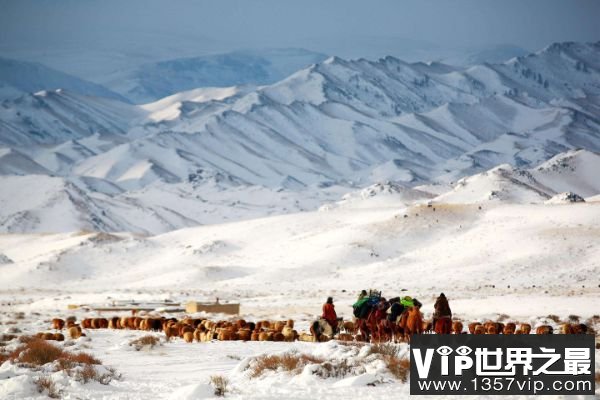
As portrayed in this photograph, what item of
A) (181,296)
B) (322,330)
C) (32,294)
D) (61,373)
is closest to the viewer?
(61,373)

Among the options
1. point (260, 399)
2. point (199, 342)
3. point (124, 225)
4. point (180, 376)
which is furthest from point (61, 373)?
→ point (124, 225)

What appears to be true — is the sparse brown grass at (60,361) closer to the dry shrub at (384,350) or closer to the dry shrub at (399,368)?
the dry shrub at (384,350)

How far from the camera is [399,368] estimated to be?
55.7 feet

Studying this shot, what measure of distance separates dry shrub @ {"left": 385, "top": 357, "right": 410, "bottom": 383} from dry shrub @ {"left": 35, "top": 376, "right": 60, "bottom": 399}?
500 centimetres

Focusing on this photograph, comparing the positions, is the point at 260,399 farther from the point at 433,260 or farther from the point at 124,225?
the point at 124,225

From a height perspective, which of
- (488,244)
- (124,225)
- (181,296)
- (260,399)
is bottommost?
(260,399)

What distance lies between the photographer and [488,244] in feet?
239

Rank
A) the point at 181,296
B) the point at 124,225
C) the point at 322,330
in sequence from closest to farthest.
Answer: the point at 322,330
the point at 181,296
the point at 124,225

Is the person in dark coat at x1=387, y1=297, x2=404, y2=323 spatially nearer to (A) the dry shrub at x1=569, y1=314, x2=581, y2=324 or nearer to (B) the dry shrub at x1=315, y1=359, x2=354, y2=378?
(B) the dry shrub at x1=315, y1=359, x2=354, y2=378

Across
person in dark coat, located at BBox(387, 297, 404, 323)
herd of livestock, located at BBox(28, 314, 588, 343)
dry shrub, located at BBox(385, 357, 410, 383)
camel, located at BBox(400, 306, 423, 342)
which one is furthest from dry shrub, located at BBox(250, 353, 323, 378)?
person in dark coat, located at BBox(387, 297, 404, 323)

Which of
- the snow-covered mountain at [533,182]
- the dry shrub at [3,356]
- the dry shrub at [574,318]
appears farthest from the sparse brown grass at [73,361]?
the snow-covered mountain at [533,182]

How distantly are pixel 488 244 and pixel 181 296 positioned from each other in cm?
2456

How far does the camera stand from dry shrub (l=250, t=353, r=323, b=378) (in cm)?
1773

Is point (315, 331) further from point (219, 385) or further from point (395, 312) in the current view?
point (219, 385)
